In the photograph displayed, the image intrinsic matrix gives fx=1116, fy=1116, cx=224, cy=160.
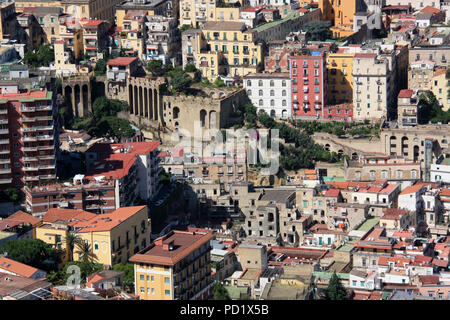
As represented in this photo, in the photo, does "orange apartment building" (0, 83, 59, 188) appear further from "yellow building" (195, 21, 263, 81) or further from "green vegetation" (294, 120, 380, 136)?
"yellow building" (195, 21, 263, 81)

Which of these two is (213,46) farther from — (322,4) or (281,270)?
(281,270)

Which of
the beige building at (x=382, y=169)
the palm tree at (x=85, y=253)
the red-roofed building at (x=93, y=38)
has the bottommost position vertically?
the palm tree at (x=85, y=253)

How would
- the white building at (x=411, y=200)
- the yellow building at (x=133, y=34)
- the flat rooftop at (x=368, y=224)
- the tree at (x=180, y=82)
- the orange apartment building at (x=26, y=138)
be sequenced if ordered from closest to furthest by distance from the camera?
the orange apartment building at (x=26, y=138) → the flat rooftop at (x=368, y=224) → the white building at (x=411, y=200) → the tree at (x=180, y=82) → the yellow building at (x=133, y=34)

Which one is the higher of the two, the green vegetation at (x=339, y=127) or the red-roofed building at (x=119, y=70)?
the red-roofed building at (x=119, y=70)

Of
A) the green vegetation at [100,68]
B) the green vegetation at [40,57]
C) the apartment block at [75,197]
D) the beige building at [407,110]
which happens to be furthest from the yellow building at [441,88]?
the green vegetation at [40,57]

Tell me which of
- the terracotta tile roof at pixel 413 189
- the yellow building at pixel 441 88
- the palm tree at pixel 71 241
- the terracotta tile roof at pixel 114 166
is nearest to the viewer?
the palm tree at pixel 71 241

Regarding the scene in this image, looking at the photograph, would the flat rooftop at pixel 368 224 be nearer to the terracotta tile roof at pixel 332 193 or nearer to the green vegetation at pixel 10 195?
the terracotta tile roof at pixel 332 193

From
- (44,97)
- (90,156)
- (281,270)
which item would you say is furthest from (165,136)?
(281,270)
